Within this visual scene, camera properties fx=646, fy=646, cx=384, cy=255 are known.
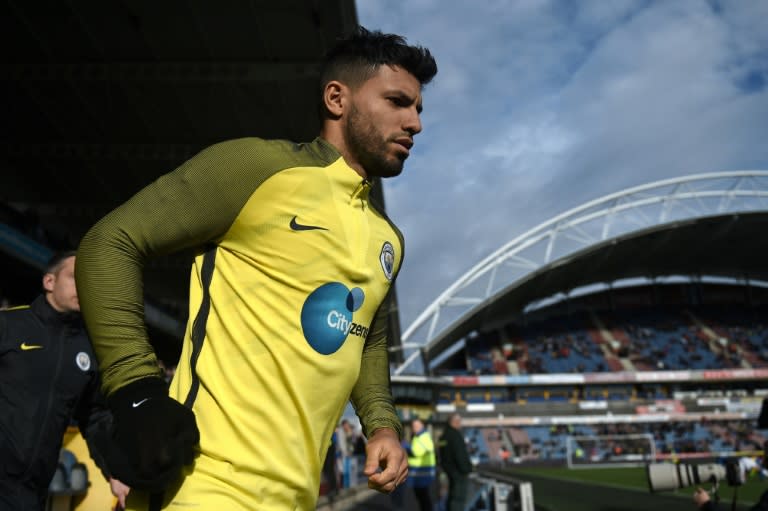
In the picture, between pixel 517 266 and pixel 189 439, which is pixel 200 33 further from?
pixel 517 266

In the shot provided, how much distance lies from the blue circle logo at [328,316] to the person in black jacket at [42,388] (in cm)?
161

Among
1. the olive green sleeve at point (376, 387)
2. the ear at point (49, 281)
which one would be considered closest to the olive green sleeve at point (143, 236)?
the olive green sleeve at point (376, 387)

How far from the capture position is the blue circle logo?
1.33 meters

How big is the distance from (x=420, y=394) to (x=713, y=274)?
3218 cm

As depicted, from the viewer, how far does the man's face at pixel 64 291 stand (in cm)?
295

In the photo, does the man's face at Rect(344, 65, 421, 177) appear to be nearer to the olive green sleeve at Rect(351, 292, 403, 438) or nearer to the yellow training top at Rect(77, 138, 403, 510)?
the yellow training top at Rect(77, 138, 403, 510)

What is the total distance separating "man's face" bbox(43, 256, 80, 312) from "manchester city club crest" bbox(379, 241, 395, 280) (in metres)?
1.95

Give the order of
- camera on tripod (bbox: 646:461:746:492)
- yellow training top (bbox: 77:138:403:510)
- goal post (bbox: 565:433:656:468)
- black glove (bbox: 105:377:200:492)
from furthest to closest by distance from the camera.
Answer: goal post (bbox: 565:433:656:468) < camera on tripod (bbox: 646:461:746:492) < yellow training top (bbox: 77:138:403:510) < black glove (bbox: 105:377:200:492)

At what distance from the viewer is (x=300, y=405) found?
1.31m

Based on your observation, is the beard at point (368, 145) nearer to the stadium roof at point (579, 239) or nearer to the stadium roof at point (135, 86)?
the stadium roof at point (135, 86)

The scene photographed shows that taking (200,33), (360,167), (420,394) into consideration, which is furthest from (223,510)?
(420,394)

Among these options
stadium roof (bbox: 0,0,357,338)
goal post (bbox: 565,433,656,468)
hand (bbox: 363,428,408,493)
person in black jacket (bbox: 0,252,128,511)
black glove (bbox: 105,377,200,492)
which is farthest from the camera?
goal post (bbox: 565,433,656,468)

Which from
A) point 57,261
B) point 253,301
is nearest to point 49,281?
point 57,261

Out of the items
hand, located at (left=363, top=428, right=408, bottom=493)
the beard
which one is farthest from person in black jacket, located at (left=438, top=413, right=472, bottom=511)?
the beard
